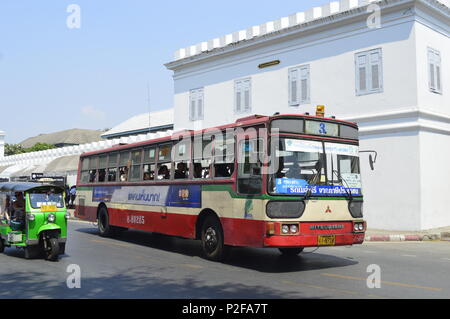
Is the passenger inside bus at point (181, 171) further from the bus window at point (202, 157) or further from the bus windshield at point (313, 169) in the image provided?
the bus windshield at point (313, 169)

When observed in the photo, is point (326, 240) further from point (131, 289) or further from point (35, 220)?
point (35, 220)

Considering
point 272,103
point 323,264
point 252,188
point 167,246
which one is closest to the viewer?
point 252,188

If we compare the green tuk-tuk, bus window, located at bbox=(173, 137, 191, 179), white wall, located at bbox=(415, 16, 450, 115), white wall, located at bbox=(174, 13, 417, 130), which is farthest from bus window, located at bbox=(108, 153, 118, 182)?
white wall, located at bbox=(415, 16, 450, 115)

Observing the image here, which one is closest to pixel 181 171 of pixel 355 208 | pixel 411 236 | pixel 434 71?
pixel 355 208

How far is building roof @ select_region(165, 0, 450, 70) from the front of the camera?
63.9ft

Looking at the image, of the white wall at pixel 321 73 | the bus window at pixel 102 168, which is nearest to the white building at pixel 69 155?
the white wall at pixel 321 73

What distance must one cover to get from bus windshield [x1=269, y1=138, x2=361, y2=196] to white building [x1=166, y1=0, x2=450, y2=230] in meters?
9.16

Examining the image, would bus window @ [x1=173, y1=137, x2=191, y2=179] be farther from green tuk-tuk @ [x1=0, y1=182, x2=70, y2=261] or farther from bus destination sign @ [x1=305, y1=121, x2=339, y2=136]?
bus destination sign @ [x1=305, y1=121, x2=339, y2=136]
